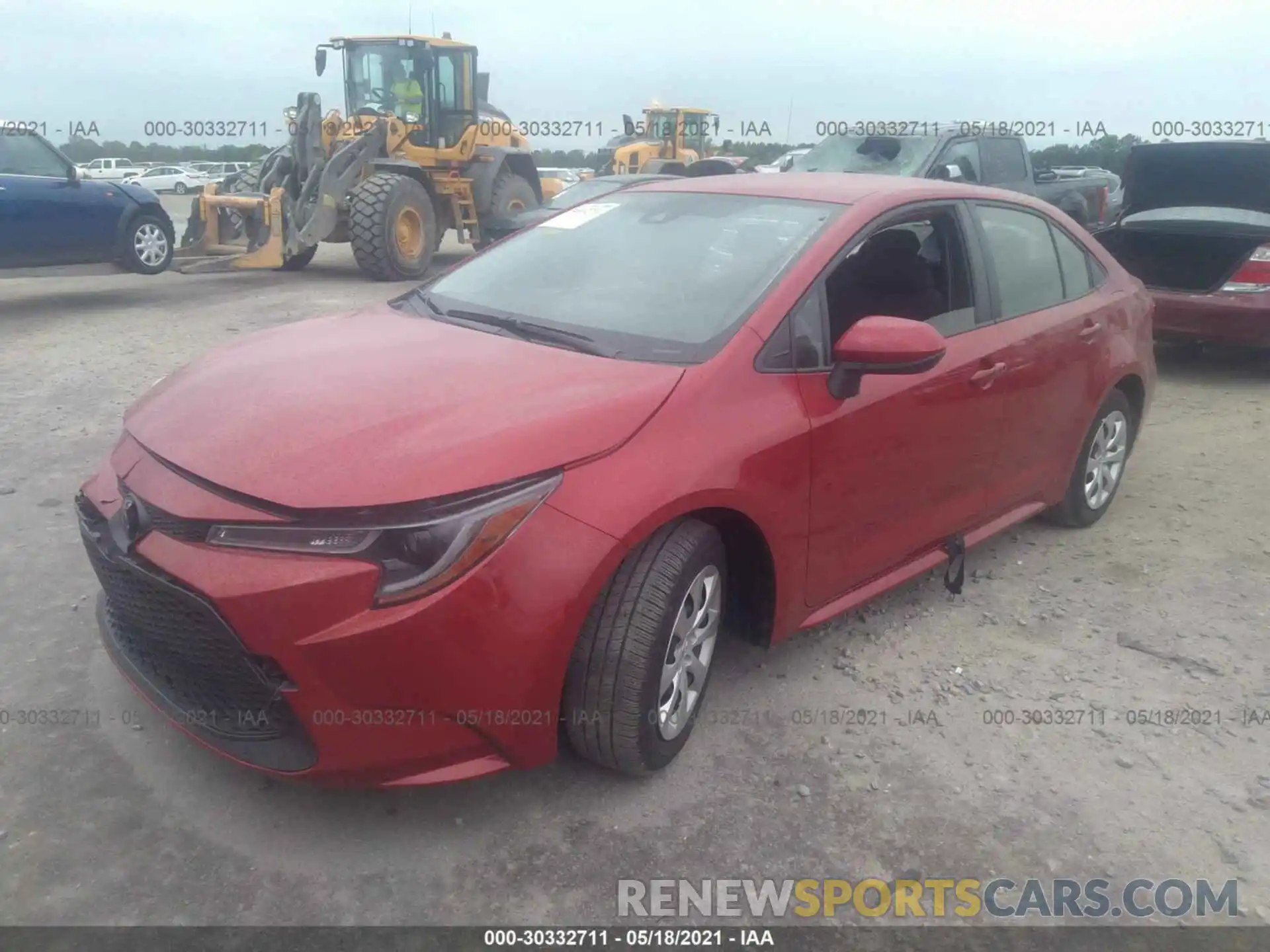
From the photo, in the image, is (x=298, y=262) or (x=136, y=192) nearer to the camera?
(x=136, y=192)

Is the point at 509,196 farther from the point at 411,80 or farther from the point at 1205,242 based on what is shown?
the point at 1205,242

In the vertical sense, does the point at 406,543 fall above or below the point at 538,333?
below

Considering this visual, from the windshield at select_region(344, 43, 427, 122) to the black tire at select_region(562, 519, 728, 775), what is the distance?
1199 cm

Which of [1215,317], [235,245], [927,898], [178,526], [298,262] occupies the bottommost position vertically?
[927,898]

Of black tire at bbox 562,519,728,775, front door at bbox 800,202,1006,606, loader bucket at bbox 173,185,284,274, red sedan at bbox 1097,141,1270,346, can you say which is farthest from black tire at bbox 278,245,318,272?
black tire at bbox 562,519,728,775

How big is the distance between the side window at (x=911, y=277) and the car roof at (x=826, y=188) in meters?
0.10

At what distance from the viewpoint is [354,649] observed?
7.25ft

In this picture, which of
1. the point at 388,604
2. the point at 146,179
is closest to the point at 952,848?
the point at 388,604

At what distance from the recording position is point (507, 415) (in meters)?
2.49

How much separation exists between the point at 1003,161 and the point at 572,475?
9338mm

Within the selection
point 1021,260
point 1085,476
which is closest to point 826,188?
point 1021,260

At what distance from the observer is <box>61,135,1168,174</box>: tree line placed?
19.2 meters

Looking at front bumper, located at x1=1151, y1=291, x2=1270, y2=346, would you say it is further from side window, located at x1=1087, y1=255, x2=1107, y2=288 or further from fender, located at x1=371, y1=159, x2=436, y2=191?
fender, located at x1=371, y1=159, x2=436, y2=191

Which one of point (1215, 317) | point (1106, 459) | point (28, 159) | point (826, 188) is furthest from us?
point (28, 159)
